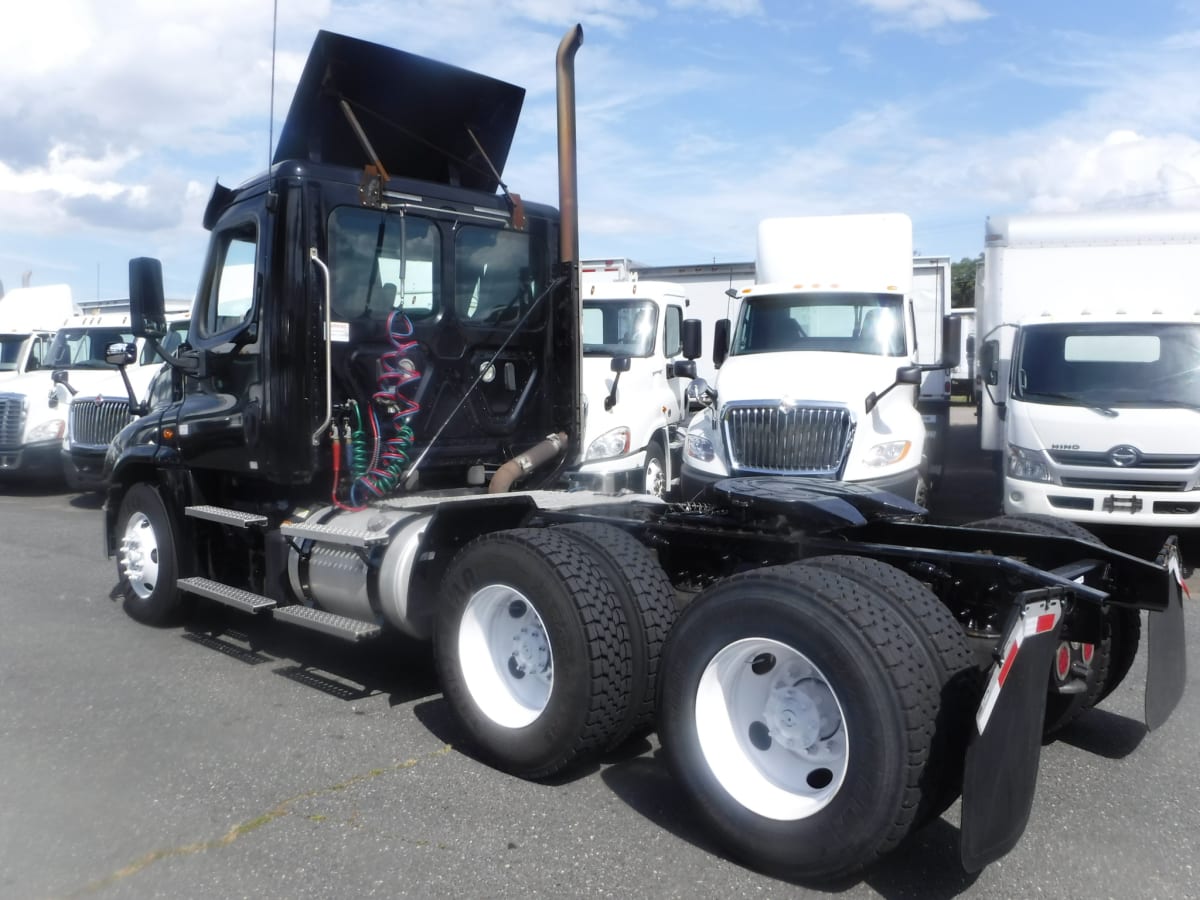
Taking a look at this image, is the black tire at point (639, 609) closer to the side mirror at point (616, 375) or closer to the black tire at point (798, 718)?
the black tire at point (798, 718)

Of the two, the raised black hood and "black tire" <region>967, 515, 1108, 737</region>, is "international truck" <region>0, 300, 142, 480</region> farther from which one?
"black tire" <region>967, 515, 1108, 737</region>

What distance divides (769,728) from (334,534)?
2.76 metres

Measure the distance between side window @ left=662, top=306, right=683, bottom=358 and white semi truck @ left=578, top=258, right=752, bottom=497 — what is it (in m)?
0.01

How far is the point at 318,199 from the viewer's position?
5762 millimetres

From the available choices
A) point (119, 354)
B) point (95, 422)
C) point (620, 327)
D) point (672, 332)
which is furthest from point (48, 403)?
point (119, 354)

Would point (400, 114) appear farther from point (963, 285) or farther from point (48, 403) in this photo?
point (963, 285)

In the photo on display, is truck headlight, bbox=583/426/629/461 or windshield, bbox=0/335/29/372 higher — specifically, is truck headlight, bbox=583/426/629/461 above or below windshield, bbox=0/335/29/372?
below

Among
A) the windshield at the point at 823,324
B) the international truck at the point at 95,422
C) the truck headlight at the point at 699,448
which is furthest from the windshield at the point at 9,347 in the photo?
the truck headlight at the point at 699,448

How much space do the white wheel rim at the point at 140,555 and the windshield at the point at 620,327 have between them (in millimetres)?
5893

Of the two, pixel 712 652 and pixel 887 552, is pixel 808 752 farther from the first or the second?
pixel 887 552

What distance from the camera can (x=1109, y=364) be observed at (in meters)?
9.54

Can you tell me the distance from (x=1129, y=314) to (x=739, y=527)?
6.98 m

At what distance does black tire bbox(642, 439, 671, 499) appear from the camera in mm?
11484

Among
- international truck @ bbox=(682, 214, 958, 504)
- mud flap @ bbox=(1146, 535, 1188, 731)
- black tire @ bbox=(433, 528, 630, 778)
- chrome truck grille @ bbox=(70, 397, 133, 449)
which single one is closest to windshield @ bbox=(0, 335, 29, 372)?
chrome truck grille @ bbox=(70, 397, 133, 449)
